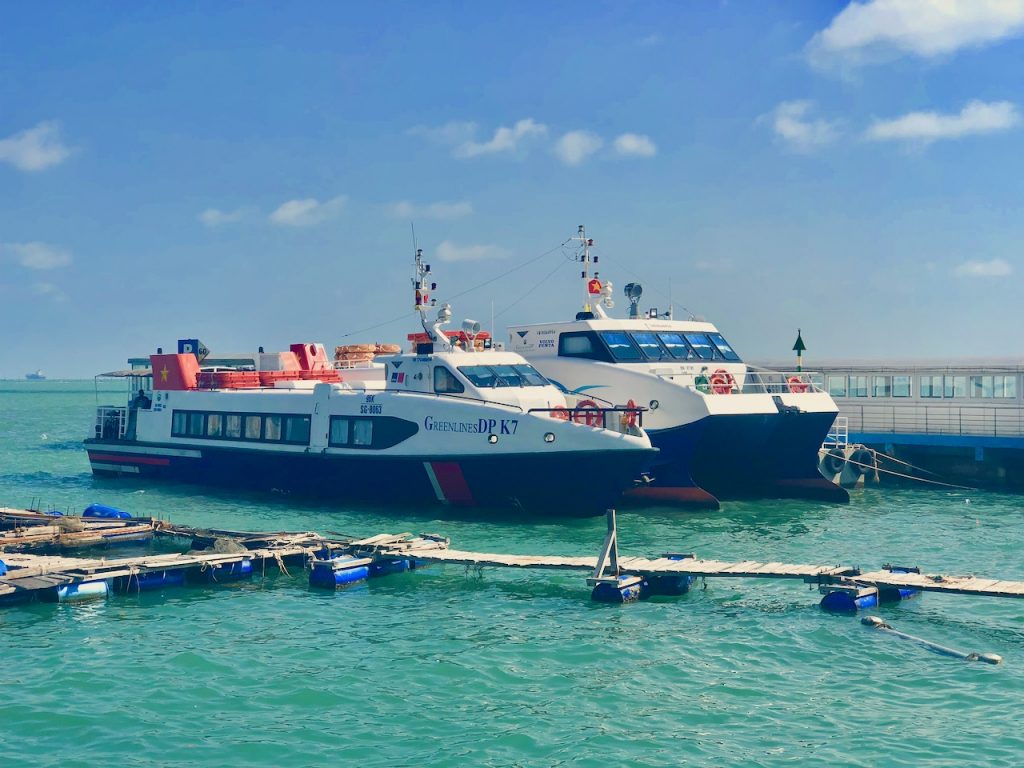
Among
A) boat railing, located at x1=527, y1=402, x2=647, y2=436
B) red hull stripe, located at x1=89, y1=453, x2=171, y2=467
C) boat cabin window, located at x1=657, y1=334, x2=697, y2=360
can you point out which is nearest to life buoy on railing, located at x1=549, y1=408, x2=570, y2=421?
boat railing, located at x1=527, y1=402, x2=647, y2=436

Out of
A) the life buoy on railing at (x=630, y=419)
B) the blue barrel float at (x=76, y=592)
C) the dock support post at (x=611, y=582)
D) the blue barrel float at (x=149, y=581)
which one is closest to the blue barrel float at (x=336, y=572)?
the blue barrel float at (x=149, y=581)

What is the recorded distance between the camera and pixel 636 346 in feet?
103

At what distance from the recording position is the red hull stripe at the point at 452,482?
27.3 metres

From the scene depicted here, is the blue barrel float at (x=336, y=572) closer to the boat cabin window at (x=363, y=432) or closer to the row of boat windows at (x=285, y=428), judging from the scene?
the row of boat windows at (x=285, y=428)

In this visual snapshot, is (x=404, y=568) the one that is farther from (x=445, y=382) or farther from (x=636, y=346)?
(x=636, y=346)

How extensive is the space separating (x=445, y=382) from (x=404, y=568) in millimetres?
7511

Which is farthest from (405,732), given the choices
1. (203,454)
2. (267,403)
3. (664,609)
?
(203,454)

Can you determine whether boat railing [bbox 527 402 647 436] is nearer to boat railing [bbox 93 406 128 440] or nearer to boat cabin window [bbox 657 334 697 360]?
boat cabin window [bbox 657 334 697 360]

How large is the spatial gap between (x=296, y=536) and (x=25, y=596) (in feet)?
18.8

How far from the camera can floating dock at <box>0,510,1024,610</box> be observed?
59.7 feet

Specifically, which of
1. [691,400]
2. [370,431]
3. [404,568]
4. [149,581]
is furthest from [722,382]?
[149,581]

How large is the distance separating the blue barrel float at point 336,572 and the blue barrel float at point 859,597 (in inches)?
325

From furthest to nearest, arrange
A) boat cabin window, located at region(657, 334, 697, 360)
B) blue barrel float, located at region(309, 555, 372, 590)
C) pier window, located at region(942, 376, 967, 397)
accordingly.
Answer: pier window, located at region(942, 376, 967, 397) → boat cabin window, located at region(657, 334, 697, 360) → blue barrel float, located at region(309, 555, 372, 590)

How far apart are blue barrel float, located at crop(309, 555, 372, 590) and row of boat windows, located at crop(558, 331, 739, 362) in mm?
12204
